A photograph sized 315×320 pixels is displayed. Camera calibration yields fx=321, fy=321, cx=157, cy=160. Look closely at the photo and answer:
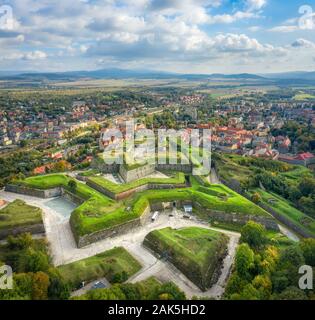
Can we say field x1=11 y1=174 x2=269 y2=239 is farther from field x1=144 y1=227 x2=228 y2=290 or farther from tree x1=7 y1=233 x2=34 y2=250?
field x1=144 y1=227 x2=228 y2=290

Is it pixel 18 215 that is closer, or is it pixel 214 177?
pixel 18 215

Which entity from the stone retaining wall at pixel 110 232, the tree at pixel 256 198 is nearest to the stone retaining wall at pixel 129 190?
the stone retaining wall at pixel 110 232

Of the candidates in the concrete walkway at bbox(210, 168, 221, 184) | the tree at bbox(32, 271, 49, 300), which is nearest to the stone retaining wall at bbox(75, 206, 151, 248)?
the tree at bbox(32, 271, 49, 300)

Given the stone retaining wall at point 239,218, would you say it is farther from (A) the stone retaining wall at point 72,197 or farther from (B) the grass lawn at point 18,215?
(B) the grass lawn at point 18,215

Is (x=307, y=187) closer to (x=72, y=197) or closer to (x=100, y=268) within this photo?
(x=100, y=268)

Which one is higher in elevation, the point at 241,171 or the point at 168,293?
the point at 168,293

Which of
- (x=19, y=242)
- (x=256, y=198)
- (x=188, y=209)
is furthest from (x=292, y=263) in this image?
(x=19, y=242)
